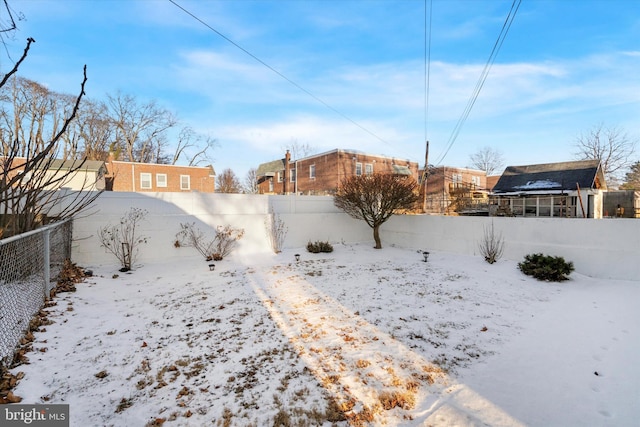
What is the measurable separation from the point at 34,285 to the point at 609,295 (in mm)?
10895

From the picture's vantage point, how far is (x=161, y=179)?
80.1 feet

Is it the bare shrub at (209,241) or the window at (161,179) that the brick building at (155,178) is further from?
the bare shrub at (209,241)

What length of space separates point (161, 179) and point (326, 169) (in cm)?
1441

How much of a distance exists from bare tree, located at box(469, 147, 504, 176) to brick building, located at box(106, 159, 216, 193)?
41189 mm

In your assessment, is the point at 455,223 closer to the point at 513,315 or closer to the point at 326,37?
the point at 513,315

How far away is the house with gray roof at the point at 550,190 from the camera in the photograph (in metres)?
15.9

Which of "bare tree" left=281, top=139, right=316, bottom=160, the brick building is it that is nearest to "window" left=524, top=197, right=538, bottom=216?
the brick building

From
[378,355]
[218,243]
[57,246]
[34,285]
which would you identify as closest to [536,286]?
[378,355]

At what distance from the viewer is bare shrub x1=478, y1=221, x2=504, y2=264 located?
8945 mm

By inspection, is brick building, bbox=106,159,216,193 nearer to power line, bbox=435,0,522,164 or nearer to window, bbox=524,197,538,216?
power line, bbox=435,0,522,164

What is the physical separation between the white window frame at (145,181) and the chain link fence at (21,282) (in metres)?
20.6

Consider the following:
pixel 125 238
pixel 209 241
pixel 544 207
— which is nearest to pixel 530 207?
pixel 544 207

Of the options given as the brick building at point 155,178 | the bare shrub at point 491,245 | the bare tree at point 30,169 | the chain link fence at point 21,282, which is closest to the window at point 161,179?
the brick building at point 155,178

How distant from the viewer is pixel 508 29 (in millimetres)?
8891
